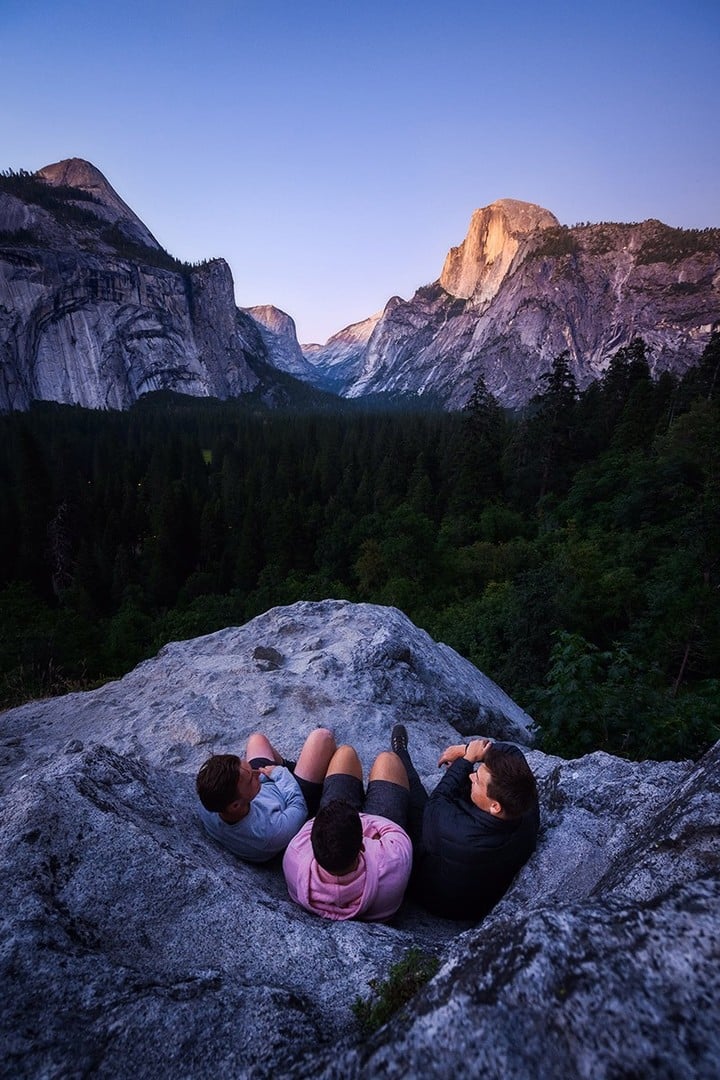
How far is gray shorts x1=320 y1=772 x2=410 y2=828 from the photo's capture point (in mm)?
3455

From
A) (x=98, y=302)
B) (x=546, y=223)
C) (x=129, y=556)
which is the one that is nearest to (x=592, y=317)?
(x=546, y=223)

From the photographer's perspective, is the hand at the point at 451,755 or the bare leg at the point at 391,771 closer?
A: the bare leg at the point at 391,771

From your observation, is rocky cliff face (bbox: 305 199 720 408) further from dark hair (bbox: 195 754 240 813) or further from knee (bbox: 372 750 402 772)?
dark hair (bbox: 195 754 240 813)

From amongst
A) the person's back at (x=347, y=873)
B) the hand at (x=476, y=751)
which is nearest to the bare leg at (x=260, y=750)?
the person's back at (x=347, y=873)

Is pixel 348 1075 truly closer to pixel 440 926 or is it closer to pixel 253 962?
pixel 253 962

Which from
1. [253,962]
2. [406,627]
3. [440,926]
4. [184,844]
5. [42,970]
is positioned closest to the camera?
[42,970]

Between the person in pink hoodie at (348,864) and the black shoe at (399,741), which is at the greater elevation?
the person in pink hoodie at (348,864)

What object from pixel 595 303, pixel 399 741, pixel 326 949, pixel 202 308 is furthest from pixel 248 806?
pixel 202 308

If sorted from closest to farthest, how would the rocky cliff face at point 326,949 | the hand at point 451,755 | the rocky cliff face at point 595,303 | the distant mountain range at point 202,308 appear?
1. the rocky cliff face at point 326,949
2. the hand at point 451,755
3. the distant mountain range at point 202,308
4. the rocky cliff face at point 595,303

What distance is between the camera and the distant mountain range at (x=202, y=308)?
120250mm

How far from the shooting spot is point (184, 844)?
286 cm

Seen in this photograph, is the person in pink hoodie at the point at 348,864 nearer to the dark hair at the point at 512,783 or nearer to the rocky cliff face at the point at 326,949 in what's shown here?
the rocky cliff face at the point at 326,949

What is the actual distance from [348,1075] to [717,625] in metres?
15.2

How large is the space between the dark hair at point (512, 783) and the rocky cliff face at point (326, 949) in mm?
489
